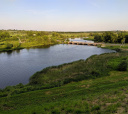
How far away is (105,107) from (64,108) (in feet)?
10.2

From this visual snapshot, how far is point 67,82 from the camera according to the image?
53.9ft

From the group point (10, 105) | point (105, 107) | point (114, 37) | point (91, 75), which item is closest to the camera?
point (105, 107)

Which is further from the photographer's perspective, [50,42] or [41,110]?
[50,42]

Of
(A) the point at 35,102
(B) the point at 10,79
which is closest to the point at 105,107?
(A) the point at 35,102

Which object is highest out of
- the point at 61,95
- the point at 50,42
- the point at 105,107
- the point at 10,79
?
the point at 50,42

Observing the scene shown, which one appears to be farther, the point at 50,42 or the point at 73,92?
the point at 50,42

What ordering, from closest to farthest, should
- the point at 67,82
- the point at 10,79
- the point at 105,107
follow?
1. the point at 105,107
2. the point at 67,82
3. the point at 10,79

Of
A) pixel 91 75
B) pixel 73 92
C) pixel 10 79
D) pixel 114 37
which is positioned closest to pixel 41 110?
pixel 73 92

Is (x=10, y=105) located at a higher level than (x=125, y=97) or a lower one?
lower

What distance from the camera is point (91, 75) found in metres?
18.5

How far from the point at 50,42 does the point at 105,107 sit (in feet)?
273

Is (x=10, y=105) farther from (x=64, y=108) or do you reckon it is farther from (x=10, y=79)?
(x=10, y=79)

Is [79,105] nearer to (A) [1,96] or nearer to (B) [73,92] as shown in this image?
(B) [73,92]

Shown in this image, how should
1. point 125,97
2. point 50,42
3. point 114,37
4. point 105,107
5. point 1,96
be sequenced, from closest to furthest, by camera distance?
point 105,107, point 125,97, point 1,96, point 114,37, point 50,42
